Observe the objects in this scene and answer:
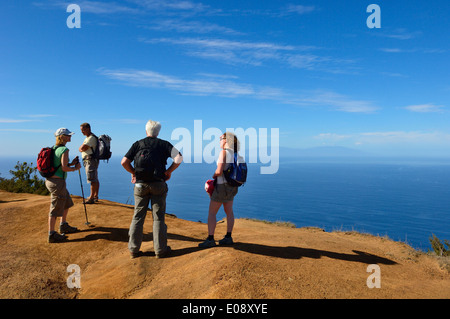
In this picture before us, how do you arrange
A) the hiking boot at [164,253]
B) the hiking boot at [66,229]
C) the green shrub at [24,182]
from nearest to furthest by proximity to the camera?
the hiking boot at [164,253]
the hiking boot at [66,229]
the green shrub at [24,182]

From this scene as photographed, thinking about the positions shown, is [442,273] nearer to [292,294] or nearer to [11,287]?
[292,294]

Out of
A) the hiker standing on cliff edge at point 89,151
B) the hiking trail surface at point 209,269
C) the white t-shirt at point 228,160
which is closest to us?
the hiking trail surface at point 209,269

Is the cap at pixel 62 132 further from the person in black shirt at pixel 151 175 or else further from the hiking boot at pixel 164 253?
the hiking boot at pixel 164 253

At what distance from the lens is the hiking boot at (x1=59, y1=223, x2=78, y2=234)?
8.05 meters

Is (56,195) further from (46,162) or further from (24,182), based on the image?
(24,182)

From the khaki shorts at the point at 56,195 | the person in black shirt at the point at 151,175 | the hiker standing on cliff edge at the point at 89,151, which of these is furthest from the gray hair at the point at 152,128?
the hiker standing on cliff edge at the point at 89,151

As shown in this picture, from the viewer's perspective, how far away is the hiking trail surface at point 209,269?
14.7ft

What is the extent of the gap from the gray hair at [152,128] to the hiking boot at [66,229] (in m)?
4.59

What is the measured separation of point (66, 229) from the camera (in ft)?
26.7

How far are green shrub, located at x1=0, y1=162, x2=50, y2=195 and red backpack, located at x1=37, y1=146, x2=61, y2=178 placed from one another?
14641mm

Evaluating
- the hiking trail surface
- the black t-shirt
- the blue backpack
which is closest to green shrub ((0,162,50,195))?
the hiking trail surface
